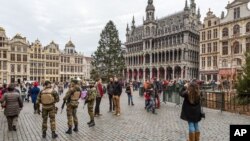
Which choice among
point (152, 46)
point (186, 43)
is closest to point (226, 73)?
point (186, 43)

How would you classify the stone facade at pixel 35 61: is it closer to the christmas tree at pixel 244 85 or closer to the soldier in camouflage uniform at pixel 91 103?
the christmas tree at pixel 244 85

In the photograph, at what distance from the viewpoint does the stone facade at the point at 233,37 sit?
46.8 metres

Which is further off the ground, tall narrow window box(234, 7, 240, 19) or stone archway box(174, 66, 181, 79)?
tall narrow window box(234, 7, 240, 19)

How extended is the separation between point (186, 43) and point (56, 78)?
4651 centimetres

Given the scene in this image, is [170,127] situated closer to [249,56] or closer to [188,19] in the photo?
[249,56]

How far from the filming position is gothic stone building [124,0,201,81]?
217 feet

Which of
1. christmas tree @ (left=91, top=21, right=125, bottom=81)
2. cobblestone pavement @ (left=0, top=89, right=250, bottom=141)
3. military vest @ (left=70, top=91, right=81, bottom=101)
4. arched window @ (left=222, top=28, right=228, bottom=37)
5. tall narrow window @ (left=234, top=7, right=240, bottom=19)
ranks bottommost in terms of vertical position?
cobblestone pavement @ (left=0, top=89, right=250, bottom=141)

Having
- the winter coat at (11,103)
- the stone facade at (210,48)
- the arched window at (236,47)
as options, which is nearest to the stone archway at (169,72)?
the stone facade at (210,48)

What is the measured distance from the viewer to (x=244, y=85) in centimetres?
1656

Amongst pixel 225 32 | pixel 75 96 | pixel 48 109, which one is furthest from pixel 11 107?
pixel 225 32

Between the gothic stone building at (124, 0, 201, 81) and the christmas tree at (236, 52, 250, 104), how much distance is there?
155 ft

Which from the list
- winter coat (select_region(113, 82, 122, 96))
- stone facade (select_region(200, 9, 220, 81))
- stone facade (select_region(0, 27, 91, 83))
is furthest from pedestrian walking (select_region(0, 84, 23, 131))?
stone facade (select_region(0, 27, 91, 83))

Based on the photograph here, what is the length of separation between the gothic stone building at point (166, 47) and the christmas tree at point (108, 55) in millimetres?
20581

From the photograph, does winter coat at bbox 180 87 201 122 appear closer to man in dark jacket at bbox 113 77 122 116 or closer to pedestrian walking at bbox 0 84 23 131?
pedestrian walking at bbox 0 84 23 131
